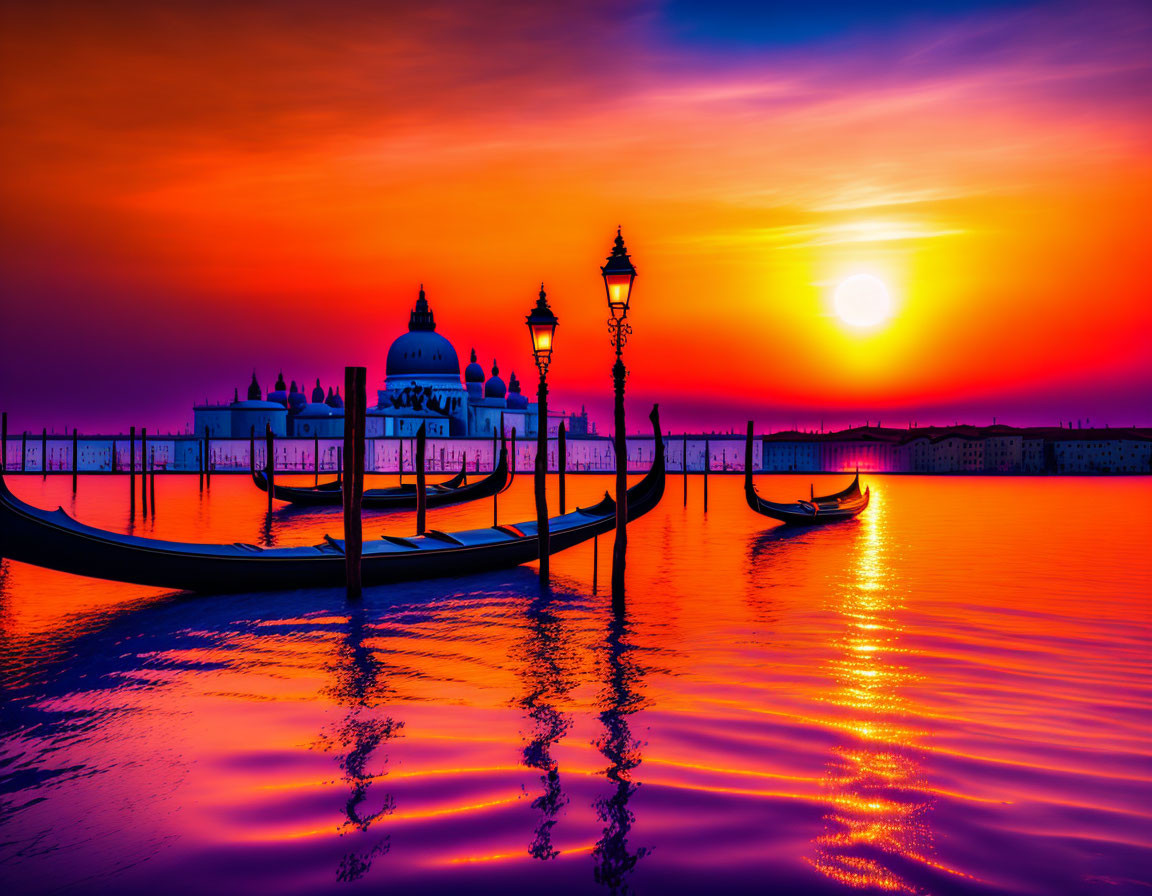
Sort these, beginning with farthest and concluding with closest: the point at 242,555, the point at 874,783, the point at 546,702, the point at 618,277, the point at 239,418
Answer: the point at 239,418 < the point at 242,555 < the point at 618,277 < the point at 546,702 < the point at 874,783

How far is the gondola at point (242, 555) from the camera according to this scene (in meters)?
9.62

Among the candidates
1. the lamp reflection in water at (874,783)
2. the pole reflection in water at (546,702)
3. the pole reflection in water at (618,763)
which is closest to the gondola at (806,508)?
the pole reflection in water at (546,702)

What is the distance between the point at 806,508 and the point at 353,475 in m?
17.9

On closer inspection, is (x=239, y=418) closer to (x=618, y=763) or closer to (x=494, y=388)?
(x=494, y=388)

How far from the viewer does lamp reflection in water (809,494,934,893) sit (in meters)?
3.43

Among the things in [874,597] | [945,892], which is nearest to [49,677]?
[945,892]

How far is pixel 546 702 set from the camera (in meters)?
5.99

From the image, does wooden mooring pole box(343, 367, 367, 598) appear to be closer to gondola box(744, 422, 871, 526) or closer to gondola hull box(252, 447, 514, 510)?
gondola box(744, 422, 871, 526)

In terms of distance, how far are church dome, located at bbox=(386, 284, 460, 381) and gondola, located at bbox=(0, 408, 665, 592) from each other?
59.6 meters

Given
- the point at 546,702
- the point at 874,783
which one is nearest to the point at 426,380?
the point at 546,702

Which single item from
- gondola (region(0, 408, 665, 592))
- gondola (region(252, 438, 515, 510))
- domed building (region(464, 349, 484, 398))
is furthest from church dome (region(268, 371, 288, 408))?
gondola (region(0, 408, 665, 592))

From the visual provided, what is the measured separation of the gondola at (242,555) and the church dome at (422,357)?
59.6 metres

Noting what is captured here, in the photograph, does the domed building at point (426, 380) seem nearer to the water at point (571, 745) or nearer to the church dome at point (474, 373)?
the church dome at point (474, 373)

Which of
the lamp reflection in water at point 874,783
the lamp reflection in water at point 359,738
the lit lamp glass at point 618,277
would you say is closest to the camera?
the lamp reflection in water at point 874,783
